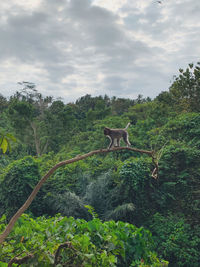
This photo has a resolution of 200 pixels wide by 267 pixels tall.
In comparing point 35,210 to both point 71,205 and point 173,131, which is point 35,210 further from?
point 173,131

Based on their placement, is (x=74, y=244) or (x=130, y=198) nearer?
(x=74, y=244)

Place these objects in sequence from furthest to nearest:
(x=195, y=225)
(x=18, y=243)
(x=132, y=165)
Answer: (x=132, y=165) → (x=195, y=225) → (x=18, y=243)

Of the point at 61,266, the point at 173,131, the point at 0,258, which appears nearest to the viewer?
the point at 61,266

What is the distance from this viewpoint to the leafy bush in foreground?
6.01ft

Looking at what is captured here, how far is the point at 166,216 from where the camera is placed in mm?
6227

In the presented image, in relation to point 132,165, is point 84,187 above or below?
below

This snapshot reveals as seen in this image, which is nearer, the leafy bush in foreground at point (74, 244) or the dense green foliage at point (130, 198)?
the leafy bush in foreground at point (74, 244)

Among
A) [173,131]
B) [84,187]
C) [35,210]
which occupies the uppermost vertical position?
[173,131]

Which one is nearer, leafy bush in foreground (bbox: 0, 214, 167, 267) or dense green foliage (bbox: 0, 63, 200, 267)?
leafy bush in foreground (bbox: 0, 214, 167, 267)

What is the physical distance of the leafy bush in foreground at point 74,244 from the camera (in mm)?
1831

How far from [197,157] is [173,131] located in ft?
7.48

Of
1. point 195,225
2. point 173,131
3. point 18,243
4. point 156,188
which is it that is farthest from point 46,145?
point 18,243

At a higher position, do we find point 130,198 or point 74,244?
point 74,244

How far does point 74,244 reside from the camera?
6.36 feet
